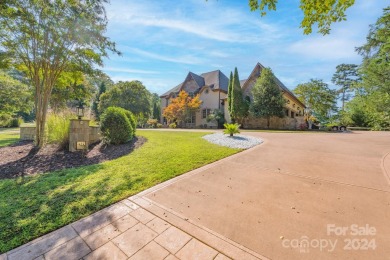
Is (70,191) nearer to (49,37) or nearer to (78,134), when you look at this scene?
(78,134)

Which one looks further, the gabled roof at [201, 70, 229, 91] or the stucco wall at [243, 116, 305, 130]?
the gabled roof at [201, 70, 229, 91]

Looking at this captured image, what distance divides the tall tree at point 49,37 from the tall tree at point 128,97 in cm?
1853

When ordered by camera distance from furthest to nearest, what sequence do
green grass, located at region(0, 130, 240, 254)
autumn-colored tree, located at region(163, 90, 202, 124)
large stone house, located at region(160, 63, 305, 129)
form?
autumn-colored tree, located at region(163, 90, 202, 124) < large stone house, located at region(160, 63, 305, 129) < green grass, located at region(0, 130, 240, 254)

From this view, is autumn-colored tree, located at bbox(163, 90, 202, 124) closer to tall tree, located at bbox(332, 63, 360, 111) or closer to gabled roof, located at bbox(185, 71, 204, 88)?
gabled roof, located at bbox(185, 71, 204, 88)

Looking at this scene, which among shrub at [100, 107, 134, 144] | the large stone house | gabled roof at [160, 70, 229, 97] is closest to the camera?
shrub at [100, 107, 134, 144]

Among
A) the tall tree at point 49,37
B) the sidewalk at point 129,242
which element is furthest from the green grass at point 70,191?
the tall tree at point 49,37

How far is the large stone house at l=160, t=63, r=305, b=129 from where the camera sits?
2148 cm

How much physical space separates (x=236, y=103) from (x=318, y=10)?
1801 cm

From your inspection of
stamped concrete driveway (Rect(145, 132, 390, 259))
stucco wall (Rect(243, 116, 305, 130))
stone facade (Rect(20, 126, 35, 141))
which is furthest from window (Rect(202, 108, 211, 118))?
stamped concrete driveway (Rect(145, 132, 390, 259))

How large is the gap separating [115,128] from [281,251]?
738 cm

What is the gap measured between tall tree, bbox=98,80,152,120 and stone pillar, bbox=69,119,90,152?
20224 millimetres

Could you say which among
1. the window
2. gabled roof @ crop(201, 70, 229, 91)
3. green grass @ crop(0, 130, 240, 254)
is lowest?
green grass @ crop(0, 130, 240, 254)

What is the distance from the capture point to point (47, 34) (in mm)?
7047

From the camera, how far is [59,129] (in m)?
7.18
